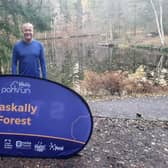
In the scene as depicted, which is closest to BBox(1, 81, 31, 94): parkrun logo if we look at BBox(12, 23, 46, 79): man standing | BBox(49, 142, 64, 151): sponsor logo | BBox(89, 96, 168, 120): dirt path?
BBox(49, 142, 64, 151): sponsor logo

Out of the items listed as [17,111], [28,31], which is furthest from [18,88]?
[28,31]

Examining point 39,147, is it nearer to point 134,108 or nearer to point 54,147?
point 54,147

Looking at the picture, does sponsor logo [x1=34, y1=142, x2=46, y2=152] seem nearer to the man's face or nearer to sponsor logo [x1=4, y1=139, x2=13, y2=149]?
sponsor logo [x1=4, y1=139, x2=13, y2=149]

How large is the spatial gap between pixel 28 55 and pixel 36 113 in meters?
1.09

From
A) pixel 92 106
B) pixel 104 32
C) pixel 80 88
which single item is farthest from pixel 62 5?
pixel 92 106

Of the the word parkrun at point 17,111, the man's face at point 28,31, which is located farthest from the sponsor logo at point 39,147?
the man's face at point 28,31

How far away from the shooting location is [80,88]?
14109mm

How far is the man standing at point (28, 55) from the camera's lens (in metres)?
4.89

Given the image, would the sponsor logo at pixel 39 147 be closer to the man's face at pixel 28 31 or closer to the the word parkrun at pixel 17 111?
the the word parkrun at pixel 17 111

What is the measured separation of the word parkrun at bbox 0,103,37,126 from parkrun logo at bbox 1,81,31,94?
16 centimetres

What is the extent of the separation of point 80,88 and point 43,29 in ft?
11.5

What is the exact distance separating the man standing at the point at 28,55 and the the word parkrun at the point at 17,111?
951mm

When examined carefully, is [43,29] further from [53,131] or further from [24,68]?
[53,131]

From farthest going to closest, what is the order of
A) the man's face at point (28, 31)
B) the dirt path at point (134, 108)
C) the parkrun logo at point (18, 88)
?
the dirt path at point (134, 108), the man's face at point (28, 31), the parkrun logo at point (18, 88)
